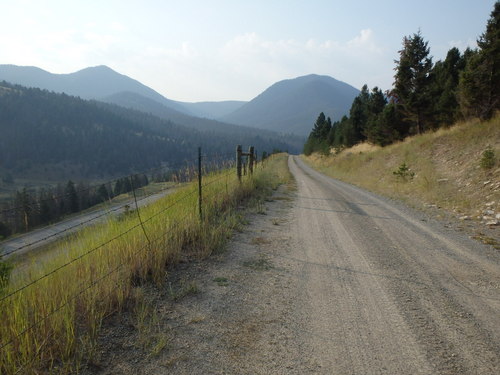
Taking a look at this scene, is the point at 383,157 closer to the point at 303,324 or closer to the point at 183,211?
the point at 183,211

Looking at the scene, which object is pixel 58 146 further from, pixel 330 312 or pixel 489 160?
pixel 330 312

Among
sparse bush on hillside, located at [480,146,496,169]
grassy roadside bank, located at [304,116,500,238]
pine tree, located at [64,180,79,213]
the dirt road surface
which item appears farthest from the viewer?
sparse bush on hillside, located at [480,146,496,169]

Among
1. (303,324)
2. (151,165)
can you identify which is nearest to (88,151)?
(151,165)

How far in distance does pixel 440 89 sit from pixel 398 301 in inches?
1046

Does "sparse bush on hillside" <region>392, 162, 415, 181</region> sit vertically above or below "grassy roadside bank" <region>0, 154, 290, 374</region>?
above

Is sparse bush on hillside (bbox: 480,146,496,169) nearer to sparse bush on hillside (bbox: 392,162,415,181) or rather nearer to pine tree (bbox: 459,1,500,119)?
sparse bush on hillside (bbox: 392,162,415,181)

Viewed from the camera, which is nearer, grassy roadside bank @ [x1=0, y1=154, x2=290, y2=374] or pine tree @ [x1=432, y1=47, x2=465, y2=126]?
grassy roadside bank @ [x1=0, y1=154, x2=290, y2=374]

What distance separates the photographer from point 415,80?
2455 centimetres

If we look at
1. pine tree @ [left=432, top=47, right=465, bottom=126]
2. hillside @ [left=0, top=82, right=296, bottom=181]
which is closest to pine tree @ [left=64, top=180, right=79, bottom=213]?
pine tree @ [left=432, top=47, right=465, bottom=126]

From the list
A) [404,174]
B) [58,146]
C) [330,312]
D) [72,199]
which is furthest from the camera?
[58,146]

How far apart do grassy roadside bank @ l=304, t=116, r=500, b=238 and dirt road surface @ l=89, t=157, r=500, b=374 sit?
3766 mm

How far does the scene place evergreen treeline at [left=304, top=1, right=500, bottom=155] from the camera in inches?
630

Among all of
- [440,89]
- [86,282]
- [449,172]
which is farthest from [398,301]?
[440,89]

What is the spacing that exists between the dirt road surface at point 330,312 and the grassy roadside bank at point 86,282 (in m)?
0.31
